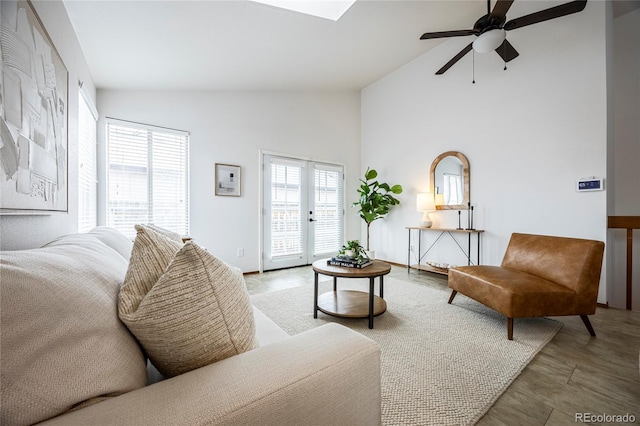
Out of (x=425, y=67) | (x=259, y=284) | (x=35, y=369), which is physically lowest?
(x=259, y=284)

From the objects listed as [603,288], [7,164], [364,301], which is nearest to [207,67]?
[7,164]

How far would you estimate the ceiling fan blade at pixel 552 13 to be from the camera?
197 cm

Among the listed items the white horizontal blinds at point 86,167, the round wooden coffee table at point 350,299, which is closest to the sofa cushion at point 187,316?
A: the round wooden coffee table at point 350,299

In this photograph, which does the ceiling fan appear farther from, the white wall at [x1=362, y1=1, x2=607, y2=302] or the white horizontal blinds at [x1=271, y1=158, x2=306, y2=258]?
the white horizontal blinds at [x1=271, y1=158, x2=306, y2=258]

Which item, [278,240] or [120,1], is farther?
[278,240]

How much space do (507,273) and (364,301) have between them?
131 cm

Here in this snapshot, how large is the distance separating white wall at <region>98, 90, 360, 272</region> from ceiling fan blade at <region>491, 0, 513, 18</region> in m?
3.07

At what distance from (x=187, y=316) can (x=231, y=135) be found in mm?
3718

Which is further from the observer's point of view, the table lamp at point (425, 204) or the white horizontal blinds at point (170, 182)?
the table lamp at point (425, 204)

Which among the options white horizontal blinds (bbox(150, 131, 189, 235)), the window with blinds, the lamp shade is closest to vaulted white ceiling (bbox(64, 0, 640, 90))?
the window with blinds

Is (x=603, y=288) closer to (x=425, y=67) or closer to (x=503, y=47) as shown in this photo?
(x=503, y=47)

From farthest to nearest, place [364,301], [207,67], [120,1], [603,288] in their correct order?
1. [207,67]
2. [603,288]
3. [364,301]
4. [120,1]

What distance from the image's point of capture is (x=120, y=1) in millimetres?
1912

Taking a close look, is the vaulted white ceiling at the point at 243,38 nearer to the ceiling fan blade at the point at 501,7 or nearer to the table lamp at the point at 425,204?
the ceiling fan blade at the point at 501,7
